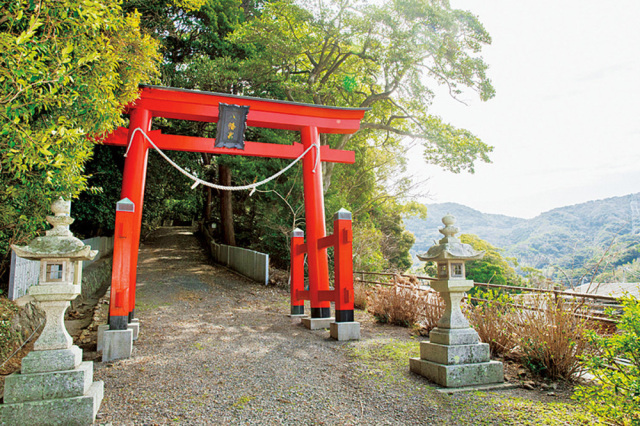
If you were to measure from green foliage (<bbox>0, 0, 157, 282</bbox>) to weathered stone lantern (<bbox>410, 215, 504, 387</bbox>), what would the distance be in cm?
374

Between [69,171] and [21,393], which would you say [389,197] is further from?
[21,393]

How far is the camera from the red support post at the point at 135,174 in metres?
5.35

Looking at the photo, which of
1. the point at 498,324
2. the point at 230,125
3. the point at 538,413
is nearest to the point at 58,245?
the point at 230,125

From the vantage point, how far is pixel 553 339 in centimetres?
354

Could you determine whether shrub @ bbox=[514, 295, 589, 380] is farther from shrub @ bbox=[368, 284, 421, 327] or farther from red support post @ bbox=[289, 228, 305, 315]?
red support post @ bbox=[289, 228, 305, 315]

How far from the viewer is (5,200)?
14.5 feet

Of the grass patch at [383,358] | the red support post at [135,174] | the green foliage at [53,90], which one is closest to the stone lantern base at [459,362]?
the grass patch at [383,358]

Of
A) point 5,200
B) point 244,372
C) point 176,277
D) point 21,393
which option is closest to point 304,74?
point 176,277

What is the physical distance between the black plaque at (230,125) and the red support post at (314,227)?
1211mm

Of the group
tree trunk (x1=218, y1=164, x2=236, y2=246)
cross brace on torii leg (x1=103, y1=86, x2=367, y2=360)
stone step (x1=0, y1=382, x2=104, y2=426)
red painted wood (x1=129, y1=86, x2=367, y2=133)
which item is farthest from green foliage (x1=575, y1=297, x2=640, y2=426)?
tree trunk (x1=218, y1=164, x2=236, y2=246)

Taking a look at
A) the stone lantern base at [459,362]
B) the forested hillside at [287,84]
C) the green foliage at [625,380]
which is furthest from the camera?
the forested hillside at [287,84]

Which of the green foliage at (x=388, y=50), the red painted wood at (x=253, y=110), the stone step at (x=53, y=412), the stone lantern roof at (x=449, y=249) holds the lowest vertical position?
the stone step at (x=53, y=412)

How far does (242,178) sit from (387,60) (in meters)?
5.71

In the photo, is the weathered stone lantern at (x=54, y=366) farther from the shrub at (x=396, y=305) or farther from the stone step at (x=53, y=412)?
the shrub at (x=396, y=305)
